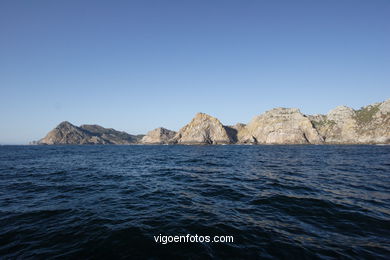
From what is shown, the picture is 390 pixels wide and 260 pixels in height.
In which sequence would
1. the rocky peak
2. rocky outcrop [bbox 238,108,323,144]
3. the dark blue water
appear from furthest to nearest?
the rocky peak
rocky outcrop [bbox 238,108,323,144]
the dark blue water

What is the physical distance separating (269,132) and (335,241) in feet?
641

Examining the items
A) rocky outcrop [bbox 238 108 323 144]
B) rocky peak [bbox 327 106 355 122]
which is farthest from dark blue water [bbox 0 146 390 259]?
rocky peak [bbox 327 106 355 122]

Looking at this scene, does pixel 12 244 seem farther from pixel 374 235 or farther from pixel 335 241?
pixel 374 235

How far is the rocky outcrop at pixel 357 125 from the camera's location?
14075 cm

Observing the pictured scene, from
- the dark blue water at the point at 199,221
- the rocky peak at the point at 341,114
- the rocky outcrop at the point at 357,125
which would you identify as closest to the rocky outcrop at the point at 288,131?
the rocky outcrop at the point at 357,125

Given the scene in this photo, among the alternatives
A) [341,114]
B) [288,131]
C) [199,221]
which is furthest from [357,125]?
[199,221]

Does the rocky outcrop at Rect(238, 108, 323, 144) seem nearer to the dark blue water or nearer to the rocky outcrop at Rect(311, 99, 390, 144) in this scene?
the rocky outcrop at Rect(311, 99, 390, 144)

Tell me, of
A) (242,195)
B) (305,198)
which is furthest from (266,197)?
(305,198)

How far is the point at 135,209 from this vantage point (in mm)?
11336

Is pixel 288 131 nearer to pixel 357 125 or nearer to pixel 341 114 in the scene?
pixel 357 125

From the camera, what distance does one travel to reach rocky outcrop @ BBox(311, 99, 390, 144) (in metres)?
141

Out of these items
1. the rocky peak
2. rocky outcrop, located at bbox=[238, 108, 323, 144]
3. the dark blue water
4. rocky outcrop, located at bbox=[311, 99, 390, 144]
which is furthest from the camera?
the rocky peak

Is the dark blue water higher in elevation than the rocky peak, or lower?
lower

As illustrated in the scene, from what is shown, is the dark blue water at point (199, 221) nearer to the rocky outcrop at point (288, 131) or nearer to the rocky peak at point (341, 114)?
the rocky outcrop at point (288, 131)
